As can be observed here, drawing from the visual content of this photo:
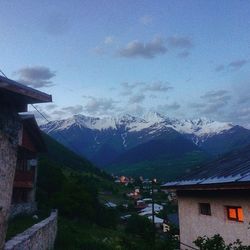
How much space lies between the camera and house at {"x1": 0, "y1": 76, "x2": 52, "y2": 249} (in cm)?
727

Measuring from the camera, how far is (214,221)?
1112 centimetres

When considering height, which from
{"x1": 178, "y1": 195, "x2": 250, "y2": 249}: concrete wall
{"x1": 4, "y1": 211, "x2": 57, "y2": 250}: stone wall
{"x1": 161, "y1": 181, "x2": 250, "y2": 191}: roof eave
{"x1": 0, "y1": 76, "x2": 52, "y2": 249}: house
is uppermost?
{"x1": 0, "y1": 76, "x2": 52, "y2": 249}: house

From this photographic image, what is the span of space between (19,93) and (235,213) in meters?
7.13

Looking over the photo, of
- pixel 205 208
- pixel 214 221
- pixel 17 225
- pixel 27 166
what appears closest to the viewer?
pixel 214 221

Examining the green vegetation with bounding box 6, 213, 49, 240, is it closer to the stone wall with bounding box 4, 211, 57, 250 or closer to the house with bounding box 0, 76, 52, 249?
the stone wall with bounding box 4, 211, 57, 250

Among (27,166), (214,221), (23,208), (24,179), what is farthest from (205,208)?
(27,166)

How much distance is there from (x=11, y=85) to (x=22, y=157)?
23.5 m

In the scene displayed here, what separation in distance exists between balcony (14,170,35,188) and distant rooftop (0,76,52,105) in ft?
67.1

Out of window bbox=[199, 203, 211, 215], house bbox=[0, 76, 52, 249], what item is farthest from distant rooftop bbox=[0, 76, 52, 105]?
window bbox=[199, 203, 211, 215]

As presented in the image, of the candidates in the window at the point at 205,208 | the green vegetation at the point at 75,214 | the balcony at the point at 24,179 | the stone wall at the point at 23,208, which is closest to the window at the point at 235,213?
the window at the point at 205,208

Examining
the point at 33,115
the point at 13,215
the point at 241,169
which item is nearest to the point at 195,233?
the point at 241,169

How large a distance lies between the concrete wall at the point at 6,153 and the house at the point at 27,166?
61.1ft

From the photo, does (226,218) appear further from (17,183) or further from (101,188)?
(101,188)

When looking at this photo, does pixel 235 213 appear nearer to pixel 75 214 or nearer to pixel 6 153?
pixel 6 153
